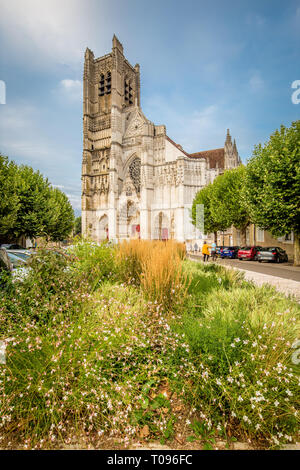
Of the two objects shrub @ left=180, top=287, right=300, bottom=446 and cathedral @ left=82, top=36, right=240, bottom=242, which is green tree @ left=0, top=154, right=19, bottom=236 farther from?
cathedral @ left=82, top=36, right=240, bottom=242

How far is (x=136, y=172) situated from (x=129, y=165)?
7.06 ft

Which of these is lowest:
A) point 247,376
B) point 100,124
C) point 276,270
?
point 276,270

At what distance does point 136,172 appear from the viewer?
139 feet

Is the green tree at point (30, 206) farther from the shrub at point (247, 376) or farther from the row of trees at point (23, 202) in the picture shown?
the shrub at point (247, 376)

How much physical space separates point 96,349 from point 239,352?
1418 mm

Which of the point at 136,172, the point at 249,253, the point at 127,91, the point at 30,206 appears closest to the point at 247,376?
the point at 249,253

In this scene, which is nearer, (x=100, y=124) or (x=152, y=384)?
(x=152, y=384)

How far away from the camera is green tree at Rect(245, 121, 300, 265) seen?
13.9 meters

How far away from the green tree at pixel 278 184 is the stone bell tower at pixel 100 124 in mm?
30303

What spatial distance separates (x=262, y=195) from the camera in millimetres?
15086

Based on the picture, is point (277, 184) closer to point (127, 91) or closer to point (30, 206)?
point (30, 206)

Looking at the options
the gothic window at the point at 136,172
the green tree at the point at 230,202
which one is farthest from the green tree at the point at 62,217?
the green tree at the point at 230,202

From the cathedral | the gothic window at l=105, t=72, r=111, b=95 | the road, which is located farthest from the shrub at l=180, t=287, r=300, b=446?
the gothic window at l=105, t=72, r=111, b=95
